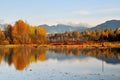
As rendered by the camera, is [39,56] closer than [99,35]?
Yes

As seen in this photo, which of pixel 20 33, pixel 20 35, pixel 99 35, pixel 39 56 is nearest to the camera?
pixel 39 56

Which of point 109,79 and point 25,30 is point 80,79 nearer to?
point 109,79

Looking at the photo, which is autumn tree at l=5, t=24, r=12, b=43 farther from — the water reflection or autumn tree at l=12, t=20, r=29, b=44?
the water reflection

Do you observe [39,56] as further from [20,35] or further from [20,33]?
[20,33]

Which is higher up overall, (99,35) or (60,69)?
(99,35)

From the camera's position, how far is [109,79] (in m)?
22.2

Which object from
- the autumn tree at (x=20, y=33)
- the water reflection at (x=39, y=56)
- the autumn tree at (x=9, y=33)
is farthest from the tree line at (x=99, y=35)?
the water reflection at (x=39, y=56)

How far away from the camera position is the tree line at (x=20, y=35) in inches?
4166

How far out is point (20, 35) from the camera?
107m

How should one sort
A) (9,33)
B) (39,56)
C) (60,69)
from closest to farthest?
(60,69)
(39,56)
(9,33)

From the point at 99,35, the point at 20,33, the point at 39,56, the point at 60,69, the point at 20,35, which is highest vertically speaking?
the point at 20,33

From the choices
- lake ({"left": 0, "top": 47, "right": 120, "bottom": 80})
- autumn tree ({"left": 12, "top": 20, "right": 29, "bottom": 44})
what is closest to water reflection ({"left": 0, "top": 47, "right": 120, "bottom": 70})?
lake ({"left": 0, "top": 47, "right": 120, "bottom": 80})

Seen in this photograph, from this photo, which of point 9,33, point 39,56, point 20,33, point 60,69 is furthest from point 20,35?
point 60,69

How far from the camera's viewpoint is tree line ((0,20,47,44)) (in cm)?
10581
